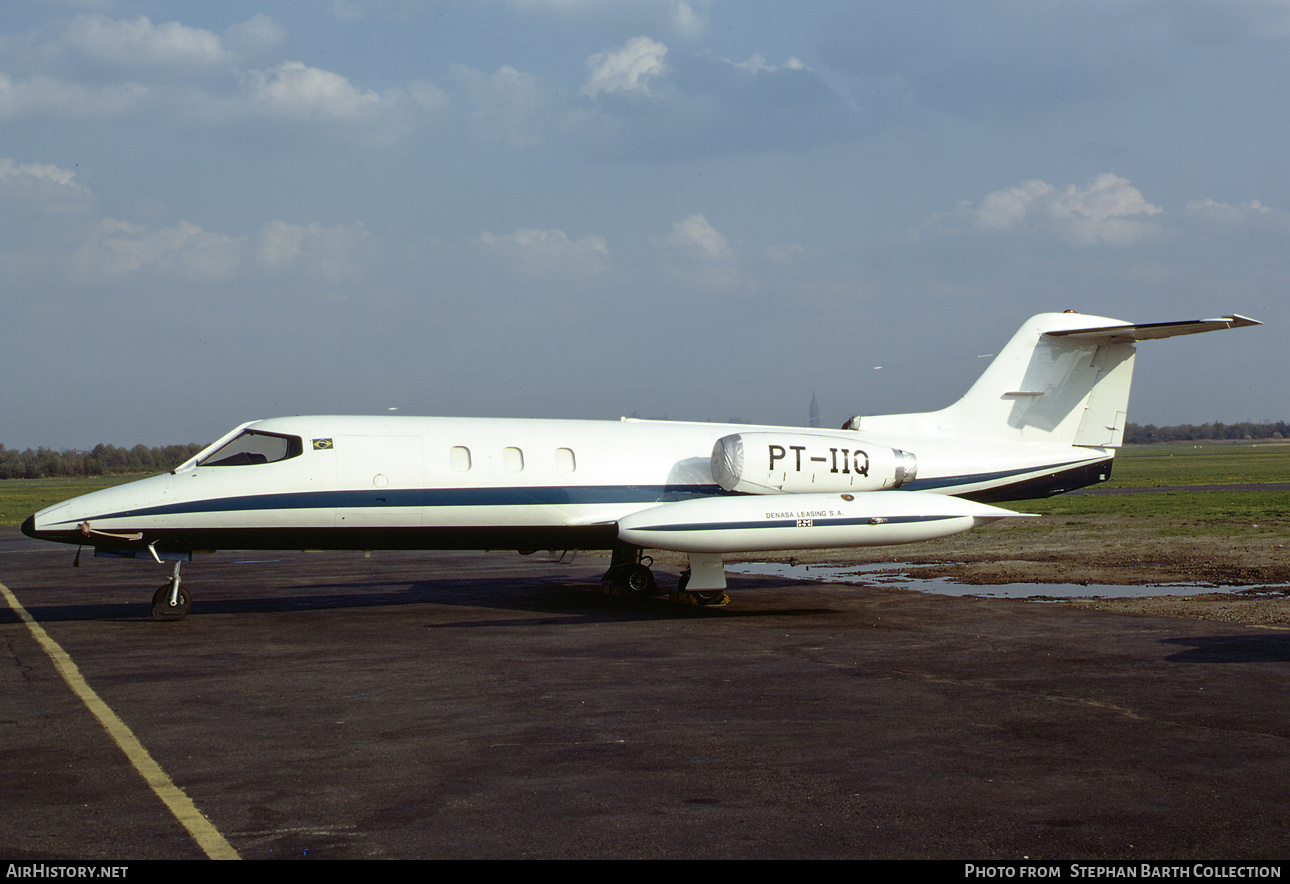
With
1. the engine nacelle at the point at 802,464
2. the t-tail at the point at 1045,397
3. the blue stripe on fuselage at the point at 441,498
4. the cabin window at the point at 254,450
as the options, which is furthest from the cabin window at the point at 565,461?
the t-tail at the point at 1045,397

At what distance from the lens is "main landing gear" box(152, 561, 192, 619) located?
648 inches

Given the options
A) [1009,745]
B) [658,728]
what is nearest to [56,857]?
[658,728]

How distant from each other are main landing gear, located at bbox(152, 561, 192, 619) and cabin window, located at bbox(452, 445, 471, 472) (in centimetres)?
437

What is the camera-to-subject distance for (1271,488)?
180 ft

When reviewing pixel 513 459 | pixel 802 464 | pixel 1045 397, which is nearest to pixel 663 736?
pixel 513 459

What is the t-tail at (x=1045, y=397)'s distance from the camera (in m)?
20.4

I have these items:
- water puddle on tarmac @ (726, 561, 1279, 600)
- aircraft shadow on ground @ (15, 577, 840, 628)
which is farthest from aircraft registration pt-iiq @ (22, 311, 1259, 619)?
water puddle on tarmac @ (726, 561, 1279, 600)

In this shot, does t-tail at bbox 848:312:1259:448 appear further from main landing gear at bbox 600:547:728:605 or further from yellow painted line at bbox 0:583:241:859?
yellow painted line at bbox 0:583:241:859

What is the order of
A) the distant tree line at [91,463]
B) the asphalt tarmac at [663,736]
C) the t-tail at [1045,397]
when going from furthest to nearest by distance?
1. the distant tree line at [91,463]
2. the t-tail at [1045,397]
3. the asphalt tarmac at [663,736]

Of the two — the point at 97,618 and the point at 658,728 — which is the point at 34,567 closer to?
the point at 97,618

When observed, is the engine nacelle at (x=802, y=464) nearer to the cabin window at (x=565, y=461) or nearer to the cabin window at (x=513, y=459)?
the cabin window at (x=565, y=461)

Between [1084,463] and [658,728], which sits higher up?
[1084,463]

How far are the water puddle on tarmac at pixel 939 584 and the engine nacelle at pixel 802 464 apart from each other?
2404mm
